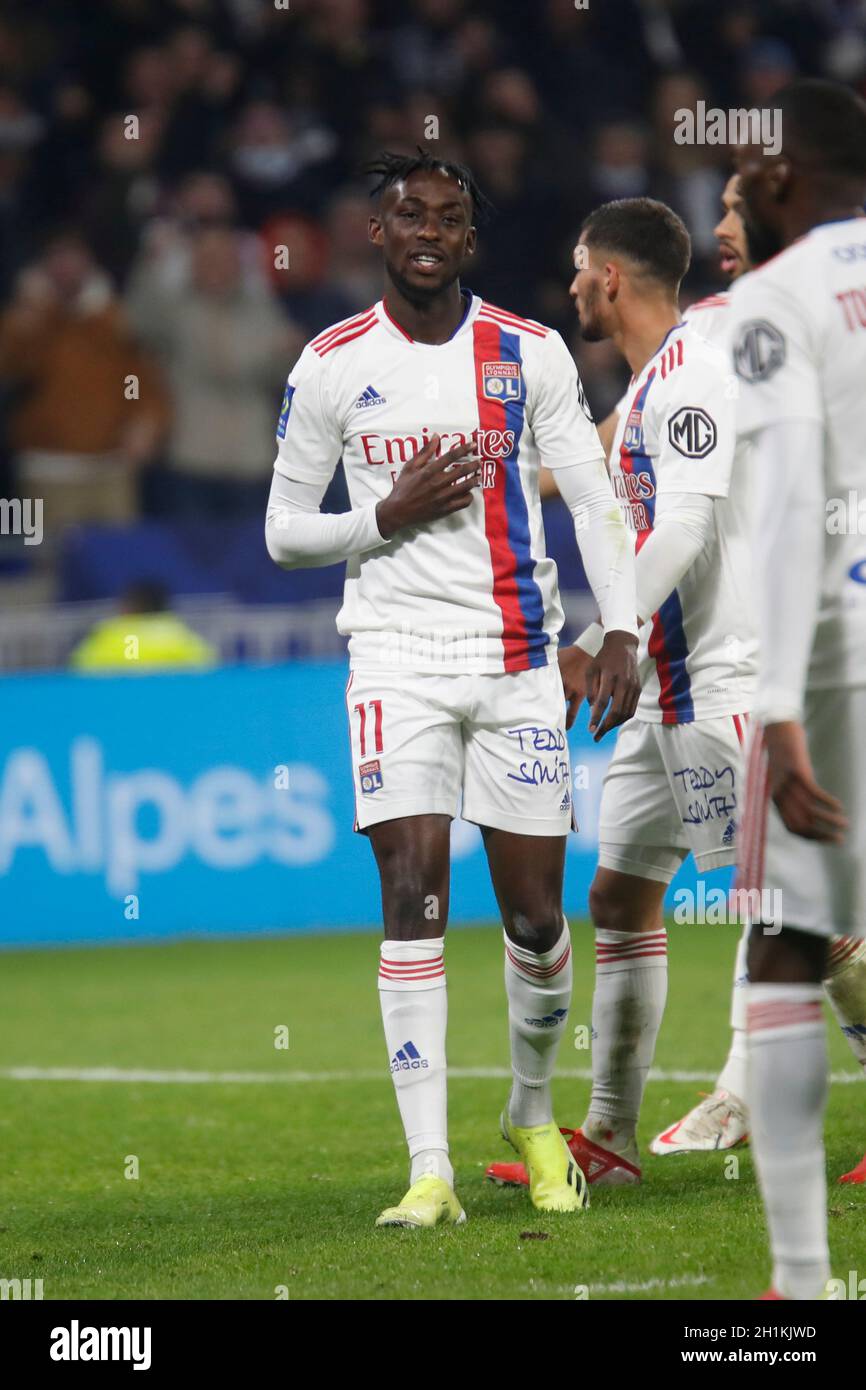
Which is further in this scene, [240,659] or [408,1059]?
[240,659]

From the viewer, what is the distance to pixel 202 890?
10133mm

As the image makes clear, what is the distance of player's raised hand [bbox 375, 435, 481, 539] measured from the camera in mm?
4508

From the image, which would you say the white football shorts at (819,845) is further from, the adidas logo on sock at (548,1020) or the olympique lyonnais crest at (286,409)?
the olympique lyonnais crest at (286,409)

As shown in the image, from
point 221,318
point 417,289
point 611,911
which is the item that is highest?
point 221,318

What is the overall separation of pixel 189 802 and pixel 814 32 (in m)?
9.35

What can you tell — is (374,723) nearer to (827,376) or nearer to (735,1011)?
(735,1011)

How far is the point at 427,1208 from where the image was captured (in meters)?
4.36

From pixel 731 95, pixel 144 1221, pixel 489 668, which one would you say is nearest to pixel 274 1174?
pixel 144 1221

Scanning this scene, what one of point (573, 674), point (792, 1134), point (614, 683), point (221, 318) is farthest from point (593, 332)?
point (221, 318)

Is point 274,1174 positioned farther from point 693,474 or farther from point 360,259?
point 360,259

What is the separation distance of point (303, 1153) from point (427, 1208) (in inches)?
50.3

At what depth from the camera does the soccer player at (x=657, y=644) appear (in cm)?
477

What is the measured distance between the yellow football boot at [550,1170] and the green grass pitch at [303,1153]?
70 mm

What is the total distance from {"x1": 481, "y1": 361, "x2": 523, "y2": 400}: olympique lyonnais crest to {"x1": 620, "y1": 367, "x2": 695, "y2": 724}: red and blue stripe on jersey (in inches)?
15.3
